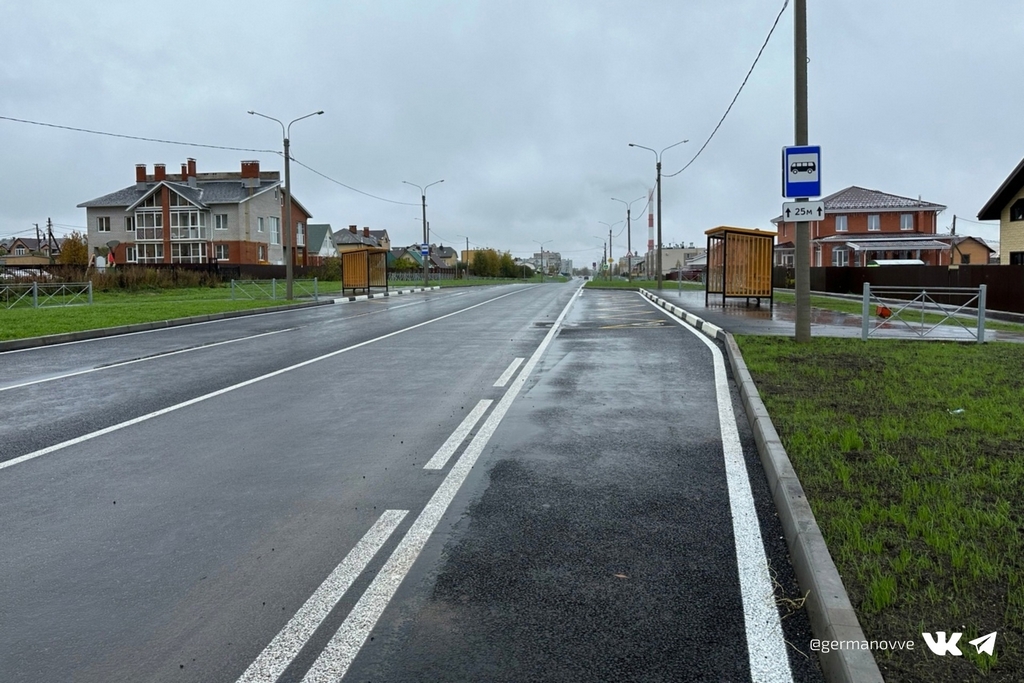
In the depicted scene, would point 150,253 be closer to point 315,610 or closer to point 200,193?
point 200,193

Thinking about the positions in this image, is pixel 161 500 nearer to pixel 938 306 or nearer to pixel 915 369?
pixel 915 369

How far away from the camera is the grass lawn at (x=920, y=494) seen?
3178 millimetres

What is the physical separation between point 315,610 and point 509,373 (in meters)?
7.42

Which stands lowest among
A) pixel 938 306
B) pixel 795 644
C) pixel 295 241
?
pixel 795 644

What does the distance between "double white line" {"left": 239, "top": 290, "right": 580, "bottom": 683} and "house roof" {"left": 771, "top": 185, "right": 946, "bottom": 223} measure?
65.7 meters

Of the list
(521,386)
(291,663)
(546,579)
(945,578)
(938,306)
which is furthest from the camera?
(938,306)

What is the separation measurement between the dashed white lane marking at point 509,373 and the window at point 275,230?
62743 millimetres

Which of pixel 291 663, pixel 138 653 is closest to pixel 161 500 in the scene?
pixel 138 653

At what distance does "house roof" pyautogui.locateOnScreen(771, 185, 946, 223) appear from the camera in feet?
208

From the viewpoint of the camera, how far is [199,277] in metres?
45.8

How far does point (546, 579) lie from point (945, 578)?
183 cm

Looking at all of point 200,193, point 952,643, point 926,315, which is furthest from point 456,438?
point 200,193

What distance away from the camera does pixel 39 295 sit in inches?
1172

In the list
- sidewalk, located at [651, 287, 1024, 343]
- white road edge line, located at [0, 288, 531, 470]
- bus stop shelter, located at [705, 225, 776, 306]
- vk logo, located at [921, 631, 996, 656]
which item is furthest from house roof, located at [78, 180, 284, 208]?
vk logo, located at [921, 631, 996, 656]
